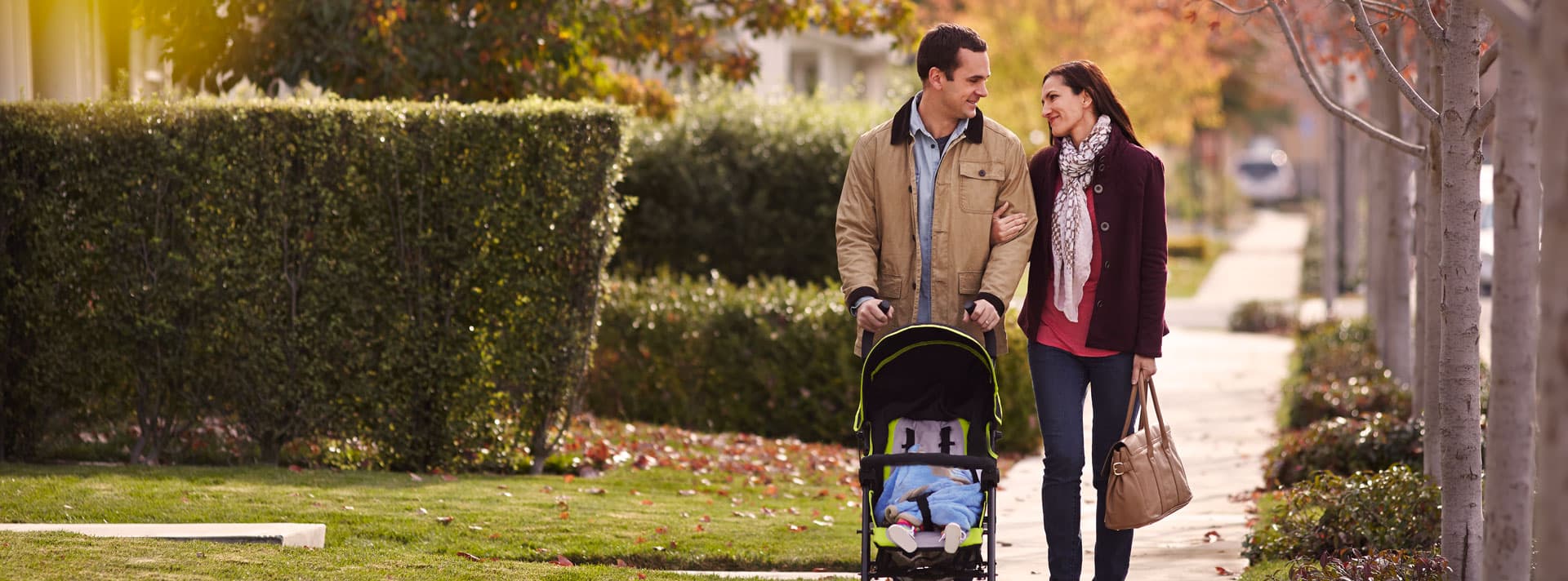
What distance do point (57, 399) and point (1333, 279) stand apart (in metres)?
15.6

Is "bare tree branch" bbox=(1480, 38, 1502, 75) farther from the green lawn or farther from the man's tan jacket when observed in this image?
the green lawn

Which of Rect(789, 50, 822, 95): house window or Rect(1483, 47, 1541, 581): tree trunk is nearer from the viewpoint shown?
Rect(1483, 47, 1541, 581): tree trunk

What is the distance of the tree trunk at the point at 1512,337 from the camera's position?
12.8 ft

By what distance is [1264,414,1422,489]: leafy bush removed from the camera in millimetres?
8609

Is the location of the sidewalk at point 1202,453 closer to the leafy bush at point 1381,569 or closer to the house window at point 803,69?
the leafy bush at point 1381,569

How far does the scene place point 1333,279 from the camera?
19578 millimetres

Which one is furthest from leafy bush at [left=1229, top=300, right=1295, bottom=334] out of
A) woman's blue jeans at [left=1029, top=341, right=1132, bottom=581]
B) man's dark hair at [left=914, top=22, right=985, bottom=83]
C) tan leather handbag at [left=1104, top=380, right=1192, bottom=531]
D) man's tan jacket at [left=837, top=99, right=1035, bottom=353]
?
man's dark hair at [left=914, top=22, right=985, bottom=83]

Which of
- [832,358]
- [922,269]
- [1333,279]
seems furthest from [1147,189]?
[1333,279]

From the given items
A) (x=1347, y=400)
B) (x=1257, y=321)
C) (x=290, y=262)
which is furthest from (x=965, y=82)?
(x=1257, y=321)

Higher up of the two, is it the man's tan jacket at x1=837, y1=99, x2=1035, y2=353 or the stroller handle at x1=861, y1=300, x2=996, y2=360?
the man's tan jacket at x1=837, y1=99, x2=1035, y2=353

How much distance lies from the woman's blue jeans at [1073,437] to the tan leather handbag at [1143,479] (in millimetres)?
81

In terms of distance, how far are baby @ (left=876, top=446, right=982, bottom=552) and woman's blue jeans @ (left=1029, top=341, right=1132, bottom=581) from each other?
0.43 m

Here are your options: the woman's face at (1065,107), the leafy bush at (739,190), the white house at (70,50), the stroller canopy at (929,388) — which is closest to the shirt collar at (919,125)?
the woman's face at (1065,107)

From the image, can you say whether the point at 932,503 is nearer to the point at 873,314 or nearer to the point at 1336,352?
the point at 873,314
